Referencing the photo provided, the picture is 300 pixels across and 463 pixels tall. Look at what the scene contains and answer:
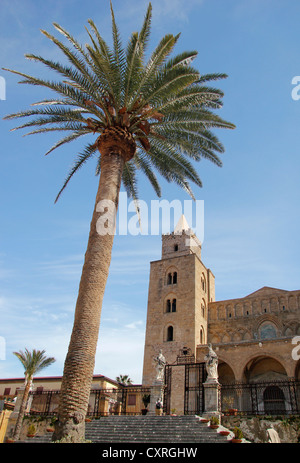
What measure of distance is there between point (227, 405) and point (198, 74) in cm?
2058

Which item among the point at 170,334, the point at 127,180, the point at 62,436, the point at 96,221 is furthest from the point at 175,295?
the point at 62,436

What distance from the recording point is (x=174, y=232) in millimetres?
37031

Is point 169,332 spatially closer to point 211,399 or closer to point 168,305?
point 168,305

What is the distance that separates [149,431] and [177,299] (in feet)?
60.3

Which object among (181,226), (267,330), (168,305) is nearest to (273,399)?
(267,330)

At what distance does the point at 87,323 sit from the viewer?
9391mm

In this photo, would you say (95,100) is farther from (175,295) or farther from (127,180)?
(175,295)

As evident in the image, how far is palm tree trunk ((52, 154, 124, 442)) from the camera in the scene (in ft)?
27.5

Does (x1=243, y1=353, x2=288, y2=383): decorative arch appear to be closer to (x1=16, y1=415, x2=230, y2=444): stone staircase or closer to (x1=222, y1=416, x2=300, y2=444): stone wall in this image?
(x1=222, y1=416, x2=300, y2=444): stone wall

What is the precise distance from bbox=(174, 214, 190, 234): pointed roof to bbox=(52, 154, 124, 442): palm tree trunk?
2543 centimetres

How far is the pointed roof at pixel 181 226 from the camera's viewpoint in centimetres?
3681

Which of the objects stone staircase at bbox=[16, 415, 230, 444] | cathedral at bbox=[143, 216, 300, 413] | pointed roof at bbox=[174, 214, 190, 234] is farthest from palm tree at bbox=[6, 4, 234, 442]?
pointed roof at bbox=[174, 214, 190, 234]

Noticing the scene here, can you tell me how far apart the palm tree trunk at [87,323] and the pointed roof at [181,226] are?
1001 inches
